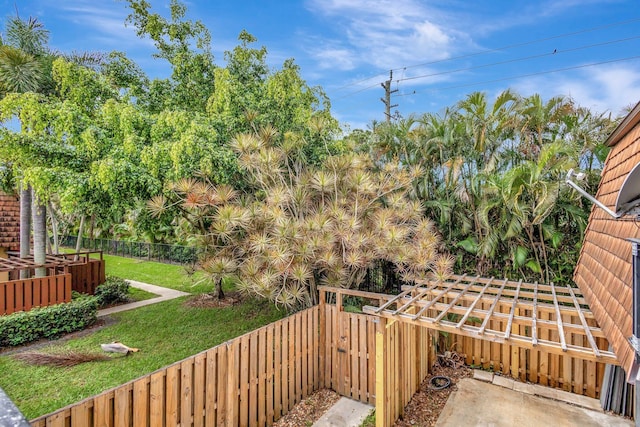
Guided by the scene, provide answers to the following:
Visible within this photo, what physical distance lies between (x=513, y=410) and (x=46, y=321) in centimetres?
845

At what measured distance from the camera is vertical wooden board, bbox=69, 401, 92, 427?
2.35 m

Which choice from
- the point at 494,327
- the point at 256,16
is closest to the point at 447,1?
Answer: the point at 256,16

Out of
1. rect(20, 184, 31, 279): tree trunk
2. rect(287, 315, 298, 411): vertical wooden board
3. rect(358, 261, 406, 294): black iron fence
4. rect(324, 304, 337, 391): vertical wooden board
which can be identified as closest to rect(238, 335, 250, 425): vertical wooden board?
rect(287, 315, 298, 411): vertical wooden board

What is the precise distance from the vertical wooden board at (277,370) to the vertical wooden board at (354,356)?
107cm

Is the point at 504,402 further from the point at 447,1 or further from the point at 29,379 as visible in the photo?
the point at 447,1

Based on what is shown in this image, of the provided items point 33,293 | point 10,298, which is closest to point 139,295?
point 33,293

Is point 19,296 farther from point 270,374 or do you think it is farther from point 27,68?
point 270,374

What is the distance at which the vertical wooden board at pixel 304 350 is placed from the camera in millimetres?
4836

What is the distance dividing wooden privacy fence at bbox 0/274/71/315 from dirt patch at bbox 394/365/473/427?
773 centimetres

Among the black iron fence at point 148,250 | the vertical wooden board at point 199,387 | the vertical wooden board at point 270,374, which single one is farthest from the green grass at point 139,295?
the vertical wooden board at point 199,387

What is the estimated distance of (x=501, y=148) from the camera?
716 centimetres

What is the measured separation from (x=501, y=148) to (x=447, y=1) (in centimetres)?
368

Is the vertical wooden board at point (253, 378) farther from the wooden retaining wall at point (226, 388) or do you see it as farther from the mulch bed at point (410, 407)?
the mulch bed at point (410, 407)

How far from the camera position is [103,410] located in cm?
252
